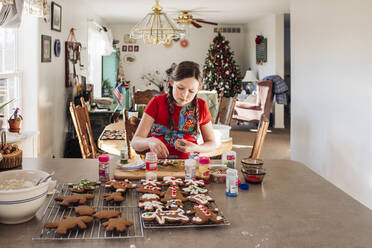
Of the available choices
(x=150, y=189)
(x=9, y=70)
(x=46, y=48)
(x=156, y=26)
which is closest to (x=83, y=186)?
(x=150, y=189)

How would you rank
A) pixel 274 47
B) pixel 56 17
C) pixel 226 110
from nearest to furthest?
pixel 226 110 → pixel 56 17 → pixel 274 47

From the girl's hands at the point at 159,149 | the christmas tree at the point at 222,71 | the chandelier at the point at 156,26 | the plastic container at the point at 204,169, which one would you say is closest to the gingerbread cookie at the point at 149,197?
the plastic container at the point at 204,169

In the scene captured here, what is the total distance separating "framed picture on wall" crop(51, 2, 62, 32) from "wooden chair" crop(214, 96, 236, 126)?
2228 mm

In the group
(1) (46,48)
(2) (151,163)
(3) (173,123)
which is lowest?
(2) (151,163)

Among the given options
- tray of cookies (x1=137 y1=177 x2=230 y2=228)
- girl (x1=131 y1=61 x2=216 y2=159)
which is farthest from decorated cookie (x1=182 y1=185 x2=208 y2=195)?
girl (x1=131 y1=61 x2=216 y2=159)

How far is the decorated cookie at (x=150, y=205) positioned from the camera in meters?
1.20

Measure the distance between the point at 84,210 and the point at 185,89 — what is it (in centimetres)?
104

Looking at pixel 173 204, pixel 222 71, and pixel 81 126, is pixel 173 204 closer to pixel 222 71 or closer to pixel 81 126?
pixel 81 126

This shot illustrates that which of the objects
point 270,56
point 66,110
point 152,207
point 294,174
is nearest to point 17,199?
point 152,207

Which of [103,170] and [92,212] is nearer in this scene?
[92,212]

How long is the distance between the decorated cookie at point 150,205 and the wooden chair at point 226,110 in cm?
251

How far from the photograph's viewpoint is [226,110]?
12.8 feet

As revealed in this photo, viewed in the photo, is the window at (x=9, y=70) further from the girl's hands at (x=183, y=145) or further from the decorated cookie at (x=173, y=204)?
the decorated cookie at (x=173, y=204)

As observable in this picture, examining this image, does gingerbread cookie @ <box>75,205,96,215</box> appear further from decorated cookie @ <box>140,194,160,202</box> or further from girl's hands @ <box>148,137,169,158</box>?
girl's hands @ <box>148,137,169,158</box>
